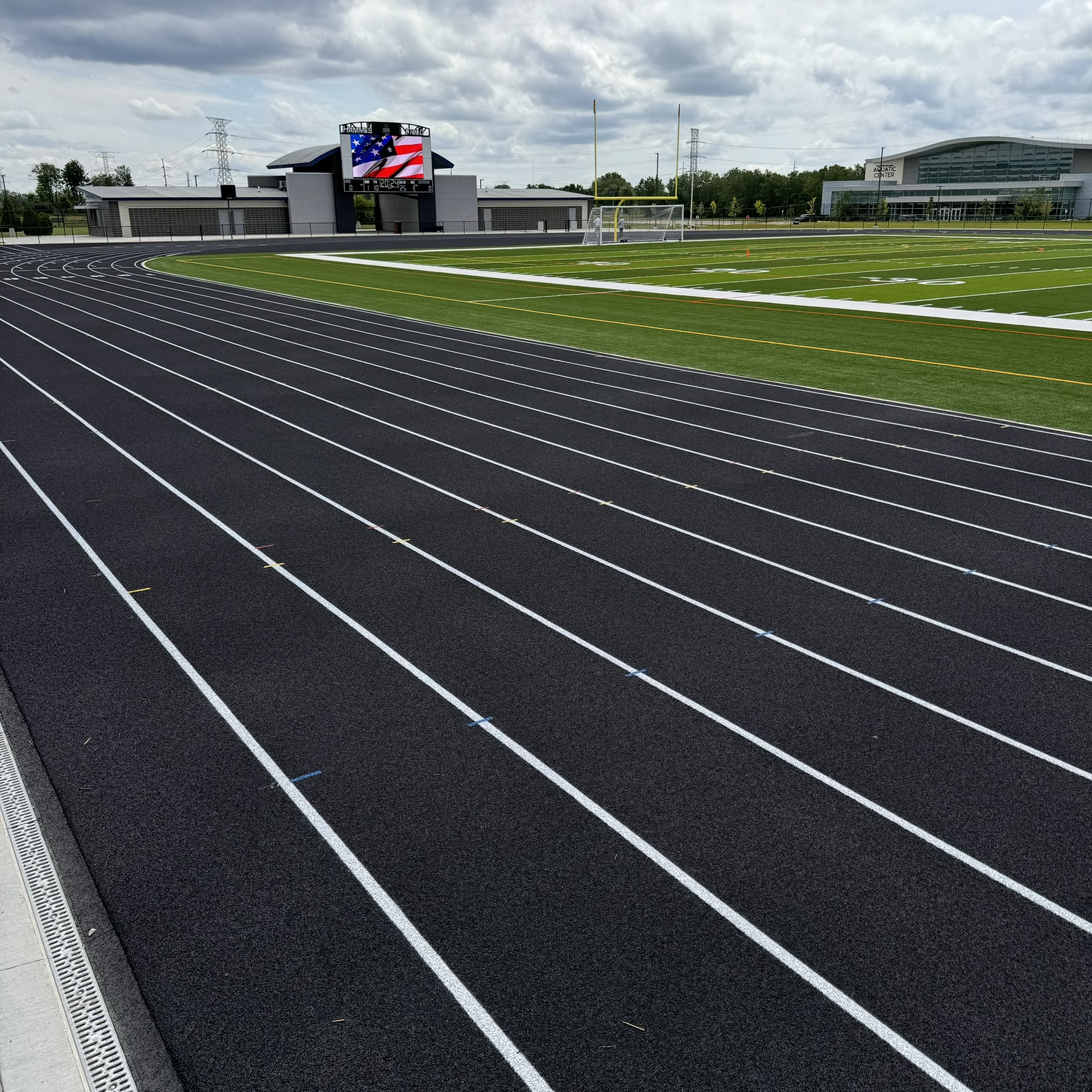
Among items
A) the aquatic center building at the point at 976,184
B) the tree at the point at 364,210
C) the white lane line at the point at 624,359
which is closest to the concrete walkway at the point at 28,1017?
the white lane line at the point at 624,359

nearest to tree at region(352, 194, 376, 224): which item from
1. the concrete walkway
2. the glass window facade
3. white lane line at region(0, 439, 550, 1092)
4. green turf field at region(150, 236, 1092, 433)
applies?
green turf field at region(150, 236, 1092, 433)

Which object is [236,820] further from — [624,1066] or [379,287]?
[379,287]

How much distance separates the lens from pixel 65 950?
3.94 m

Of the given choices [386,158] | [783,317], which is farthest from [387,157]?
[783,317]

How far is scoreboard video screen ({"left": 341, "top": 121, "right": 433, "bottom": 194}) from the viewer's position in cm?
7938

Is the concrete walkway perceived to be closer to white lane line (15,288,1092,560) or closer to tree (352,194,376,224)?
white lane line (15,288,1092,560)

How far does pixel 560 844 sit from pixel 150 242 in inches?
3207

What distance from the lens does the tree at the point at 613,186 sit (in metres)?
151

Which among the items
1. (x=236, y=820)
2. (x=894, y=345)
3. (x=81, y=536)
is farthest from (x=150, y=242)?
(x=236, y=820)

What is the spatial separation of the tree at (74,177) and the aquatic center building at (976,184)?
299ft

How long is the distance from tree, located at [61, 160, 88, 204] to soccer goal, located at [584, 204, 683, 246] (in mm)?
77195

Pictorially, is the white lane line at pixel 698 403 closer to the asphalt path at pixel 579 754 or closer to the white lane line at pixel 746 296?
the asphalt path at pixel 579 754

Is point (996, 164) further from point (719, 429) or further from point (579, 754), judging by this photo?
point (579, 754)

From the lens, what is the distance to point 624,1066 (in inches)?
135
